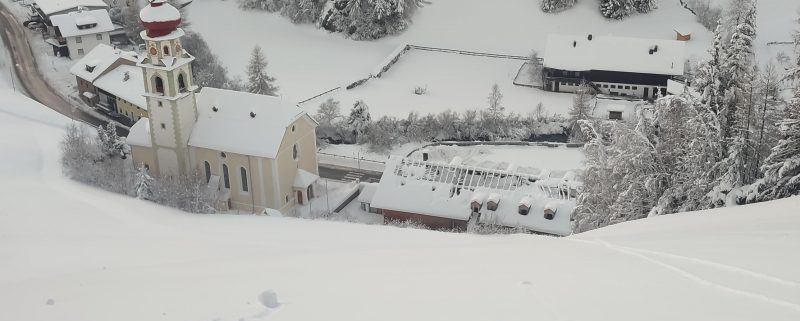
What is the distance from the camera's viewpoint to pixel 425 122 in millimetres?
43250

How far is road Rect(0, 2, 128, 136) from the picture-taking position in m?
47.9

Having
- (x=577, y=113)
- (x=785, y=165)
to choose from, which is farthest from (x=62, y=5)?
(x=785, y=165)

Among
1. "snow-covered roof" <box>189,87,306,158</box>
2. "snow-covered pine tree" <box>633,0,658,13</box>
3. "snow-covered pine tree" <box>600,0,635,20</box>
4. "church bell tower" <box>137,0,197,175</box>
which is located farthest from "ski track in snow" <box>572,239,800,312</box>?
"snow-covered pine tree" <box>633,0,658,13</box>

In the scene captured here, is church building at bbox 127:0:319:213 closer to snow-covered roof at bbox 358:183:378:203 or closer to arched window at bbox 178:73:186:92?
arched window at bbox 178:73:186:92

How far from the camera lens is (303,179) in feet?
116

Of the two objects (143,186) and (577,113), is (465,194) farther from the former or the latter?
(577,113)

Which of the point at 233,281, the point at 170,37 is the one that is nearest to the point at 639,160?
the point at 233,281

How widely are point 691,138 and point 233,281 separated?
15.2 meters

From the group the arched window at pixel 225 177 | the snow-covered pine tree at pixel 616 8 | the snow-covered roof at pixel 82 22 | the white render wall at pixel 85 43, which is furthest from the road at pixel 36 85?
the snow-covered pine tree at pixel 616 8

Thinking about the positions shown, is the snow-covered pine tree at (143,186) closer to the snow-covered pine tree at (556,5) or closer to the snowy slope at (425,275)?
the snowy slope at (425,275)

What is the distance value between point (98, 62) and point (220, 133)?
19.2 meters

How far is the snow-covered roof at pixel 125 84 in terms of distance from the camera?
46000 mm

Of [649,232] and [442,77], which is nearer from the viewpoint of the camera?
[649,232]

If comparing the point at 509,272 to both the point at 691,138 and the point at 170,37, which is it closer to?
the point at 691,138
